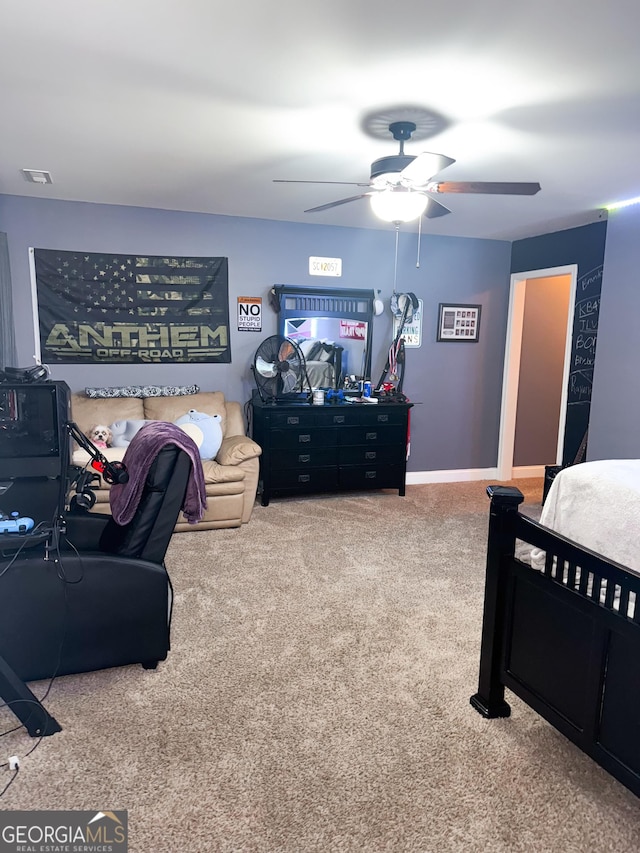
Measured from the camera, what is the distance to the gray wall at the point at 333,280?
4.12 meters

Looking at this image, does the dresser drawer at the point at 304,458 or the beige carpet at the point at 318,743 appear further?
the dresser drawer at the point at 304,458

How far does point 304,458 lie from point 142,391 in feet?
4.67

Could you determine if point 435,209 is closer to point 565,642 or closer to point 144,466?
point 144,466

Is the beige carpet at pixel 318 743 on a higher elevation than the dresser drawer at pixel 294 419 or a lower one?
lower

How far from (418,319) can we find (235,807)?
4286 millimetres

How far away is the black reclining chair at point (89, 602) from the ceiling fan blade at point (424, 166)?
5.21 ft

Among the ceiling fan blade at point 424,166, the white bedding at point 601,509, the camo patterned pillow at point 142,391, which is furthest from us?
the camo patterned pillow at point 142,391

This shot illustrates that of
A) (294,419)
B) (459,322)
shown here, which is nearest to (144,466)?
(294,419)

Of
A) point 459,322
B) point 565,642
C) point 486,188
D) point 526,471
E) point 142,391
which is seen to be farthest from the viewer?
point 526,471

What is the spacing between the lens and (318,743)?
1.86 metres

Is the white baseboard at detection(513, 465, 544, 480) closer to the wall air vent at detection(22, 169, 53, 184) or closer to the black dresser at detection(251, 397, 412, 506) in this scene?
the black dresser at detection(251, 397, 412, 506)

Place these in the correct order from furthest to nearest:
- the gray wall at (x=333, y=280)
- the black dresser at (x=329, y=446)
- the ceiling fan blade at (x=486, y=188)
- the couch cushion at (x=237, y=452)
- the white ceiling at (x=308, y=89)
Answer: the black dresser at (x=329, y=446)
the gray wall at (x=333, y=280)
the couch cushion at (x=237, y=452)
the ceiling fan blade at (x=486, y=188)
the white ceiling at (x=308, y=89)

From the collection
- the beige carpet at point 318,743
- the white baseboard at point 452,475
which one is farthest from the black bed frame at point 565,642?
the white baseboard at point 452,475

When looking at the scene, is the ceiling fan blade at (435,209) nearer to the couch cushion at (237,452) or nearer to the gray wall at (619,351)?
the gray wall at (619,351)
